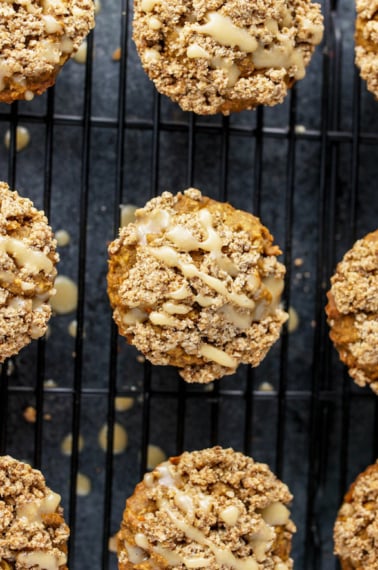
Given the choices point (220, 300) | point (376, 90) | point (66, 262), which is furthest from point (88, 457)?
point (376, 90)

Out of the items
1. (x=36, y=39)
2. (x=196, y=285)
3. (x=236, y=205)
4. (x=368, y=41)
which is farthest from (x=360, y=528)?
(x=36, y=39)

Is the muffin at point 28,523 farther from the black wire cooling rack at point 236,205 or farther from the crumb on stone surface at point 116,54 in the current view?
the crumb on stone surface at point 116,54

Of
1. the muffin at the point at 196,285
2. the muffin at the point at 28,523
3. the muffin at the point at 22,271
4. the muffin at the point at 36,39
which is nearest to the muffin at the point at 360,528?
the muffin at the point at 196,285

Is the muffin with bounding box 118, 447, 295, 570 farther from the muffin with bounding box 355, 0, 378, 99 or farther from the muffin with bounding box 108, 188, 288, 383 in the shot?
the muffin with bounding box 355, 0, 378, 99

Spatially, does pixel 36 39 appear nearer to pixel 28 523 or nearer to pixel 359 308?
pixel 359 308

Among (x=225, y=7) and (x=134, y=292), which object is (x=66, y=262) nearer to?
(x=134, y=292)
